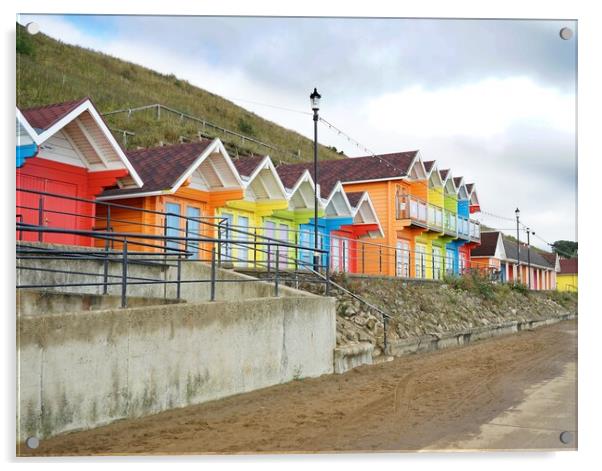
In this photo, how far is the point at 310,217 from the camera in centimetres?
2477

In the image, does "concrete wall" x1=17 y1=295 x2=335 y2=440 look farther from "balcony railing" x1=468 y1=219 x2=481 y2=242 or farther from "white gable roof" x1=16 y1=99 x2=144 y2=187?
"balcony railing" x1=468 y1=219 x2=481 y2=242

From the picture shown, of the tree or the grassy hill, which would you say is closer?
the tree

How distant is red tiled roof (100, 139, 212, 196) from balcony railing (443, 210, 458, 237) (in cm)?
1596

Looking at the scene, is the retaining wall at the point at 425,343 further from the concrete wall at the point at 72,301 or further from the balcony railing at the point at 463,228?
the balcony railing at the point at 463,228

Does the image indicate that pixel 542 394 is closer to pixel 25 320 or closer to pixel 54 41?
pixel 25 320

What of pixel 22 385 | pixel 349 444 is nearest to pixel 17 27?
pixel 22 385

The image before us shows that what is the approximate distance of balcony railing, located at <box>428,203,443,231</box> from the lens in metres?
30.7

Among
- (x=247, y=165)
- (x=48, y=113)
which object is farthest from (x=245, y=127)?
(x=48, y=113)

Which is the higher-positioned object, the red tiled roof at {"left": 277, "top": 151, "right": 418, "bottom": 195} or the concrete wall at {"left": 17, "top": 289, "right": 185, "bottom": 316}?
the red tiled roof at {"left": 277, "top": 151, "right": 418, "bottom": 195}

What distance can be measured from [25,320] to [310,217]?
18.4m

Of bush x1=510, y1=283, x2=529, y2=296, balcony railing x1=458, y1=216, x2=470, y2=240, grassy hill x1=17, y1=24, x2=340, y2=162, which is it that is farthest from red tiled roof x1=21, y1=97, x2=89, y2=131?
balcony railing x1=458, y1=216, x2=470, y2=240

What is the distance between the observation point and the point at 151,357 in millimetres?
8133

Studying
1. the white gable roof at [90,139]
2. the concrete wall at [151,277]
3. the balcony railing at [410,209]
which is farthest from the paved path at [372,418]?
the balcony railing at [410,209]

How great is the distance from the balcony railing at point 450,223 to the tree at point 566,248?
22.1m
